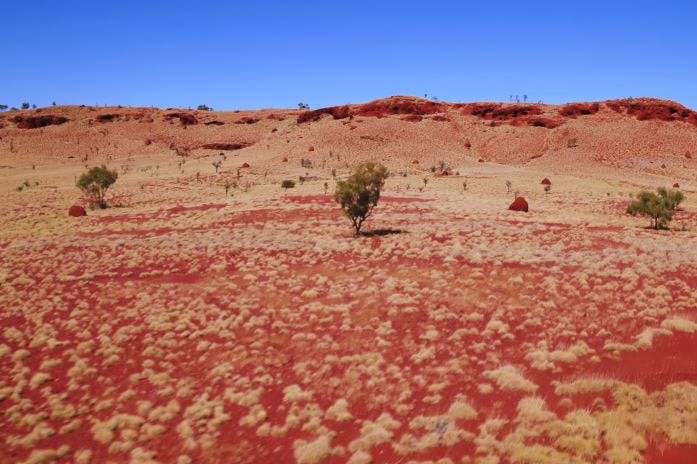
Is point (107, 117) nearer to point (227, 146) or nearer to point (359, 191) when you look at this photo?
point (227, 146)

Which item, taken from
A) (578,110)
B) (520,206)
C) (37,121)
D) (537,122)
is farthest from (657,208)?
(37,121)

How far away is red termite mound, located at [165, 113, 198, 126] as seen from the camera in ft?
289

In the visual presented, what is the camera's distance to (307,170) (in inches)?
2143

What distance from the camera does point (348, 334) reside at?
12297 mm

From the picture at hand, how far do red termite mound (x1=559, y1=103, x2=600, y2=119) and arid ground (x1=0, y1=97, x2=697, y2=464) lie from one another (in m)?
49.0

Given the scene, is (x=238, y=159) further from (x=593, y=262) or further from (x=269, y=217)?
(x=593, y=262)

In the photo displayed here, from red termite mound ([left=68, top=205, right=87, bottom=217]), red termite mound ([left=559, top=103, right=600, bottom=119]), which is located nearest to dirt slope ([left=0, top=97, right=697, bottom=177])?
red termite mound ([left=559, top=103, right=600, bottom=119])

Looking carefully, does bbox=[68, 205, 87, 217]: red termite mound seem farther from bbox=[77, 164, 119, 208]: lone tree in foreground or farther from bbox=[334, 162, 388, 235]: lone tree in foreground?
bbox=[334, 162, 388, 235]: lone tree in foreground

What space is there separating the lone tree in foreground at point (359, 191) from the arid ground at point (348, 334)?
1.50 m

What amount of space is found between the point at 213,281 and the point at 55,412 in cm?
767

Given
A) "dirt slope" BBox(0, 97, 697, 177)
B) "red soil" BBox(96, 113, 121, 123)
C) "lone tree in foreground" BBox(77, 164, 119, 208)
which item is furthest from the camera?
"red soil" BBox(96, 113, 121, 123)

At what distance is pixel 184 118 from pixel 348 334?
85289mm

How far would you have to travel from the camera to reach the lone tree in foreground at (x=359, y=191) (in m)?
23.3

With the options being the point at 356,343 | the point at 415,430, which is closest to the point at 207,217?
the point at 356,343
